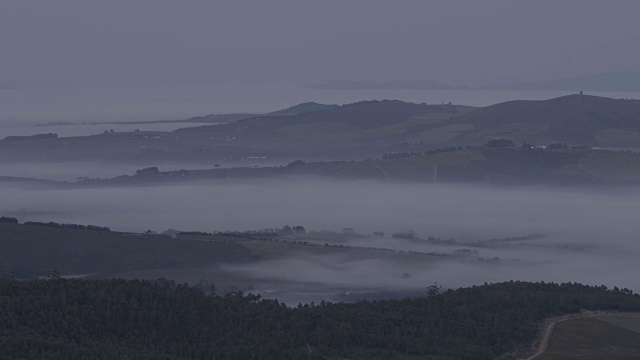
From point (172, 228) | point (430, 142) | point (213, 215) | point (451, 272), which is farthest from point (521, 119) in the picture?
point (451, 272)

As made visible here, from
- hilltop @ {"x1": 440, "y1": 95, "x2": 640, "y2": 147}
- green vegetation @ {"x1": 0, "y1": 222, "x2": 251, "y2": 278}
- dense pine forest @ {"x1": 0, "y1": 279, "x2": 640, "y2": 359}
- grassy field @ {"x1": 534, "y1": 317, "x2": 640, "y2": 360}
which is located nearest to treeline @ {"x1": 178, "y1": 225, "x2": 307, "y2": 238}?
green vegetation @ {"x1": 0, "y1": 222, "x2": 251, "y2": 278}

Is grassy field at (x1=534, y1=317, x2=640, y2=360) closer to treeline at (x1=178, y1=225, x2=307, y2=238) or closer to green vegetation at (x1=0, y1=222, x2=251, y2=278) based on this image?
green vegetation at (x1=0, y1=222, x2=251, y2=278)

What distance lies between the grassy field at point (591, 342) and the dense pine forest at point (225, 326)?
2.80 feet

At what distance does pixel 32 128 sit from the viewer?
152 meters

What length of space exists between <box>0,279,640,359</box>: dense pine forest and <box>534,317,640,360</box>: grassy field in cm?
85

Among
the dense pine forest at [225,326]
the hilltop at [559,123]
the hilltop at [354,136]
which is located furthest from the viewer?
the hilltop at [354,136]

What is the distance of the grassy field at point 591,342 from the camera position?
3234 cm

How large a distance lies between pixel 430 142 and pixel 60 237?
62329 mm

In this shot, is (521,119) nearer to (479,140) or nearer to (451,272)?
(479,140)

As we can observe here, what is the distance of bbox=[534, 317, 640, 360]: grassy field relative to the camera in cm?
3234

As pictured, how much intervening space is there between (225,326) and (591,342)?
8.69 meters

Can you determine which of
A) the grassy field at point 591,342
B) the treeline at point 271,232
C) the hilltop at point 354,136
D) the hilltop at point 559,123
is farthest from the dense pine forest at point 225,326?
the hilltop at point 559,123

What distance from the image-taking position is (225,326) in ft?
107

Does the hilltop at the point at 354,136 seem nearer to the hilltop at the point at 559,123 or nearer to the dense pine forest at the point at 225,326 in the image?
the hilltop at the point at 559,123
